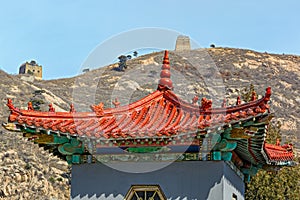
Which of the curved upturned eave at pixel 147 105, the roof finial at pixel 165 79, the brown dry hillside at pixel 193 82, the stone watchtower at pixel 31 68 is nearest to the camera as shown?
the curved upturned eave at pixel 147 105

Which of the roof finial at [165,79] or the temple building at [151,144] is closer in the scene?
the temple building at [151,144]

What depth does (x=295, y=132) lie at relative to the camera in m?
57.4

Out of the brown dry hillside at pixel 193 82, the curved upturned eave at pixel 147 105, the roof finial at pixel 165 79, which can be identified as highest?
the brown dry hillside at pixel 193 82

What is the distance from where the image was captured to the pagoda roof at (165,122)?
9.99 m

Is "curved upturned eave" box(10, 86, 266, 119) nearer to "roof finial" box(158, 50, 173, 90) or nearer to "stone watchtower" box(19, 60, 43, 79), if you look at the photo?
"roof finial" box(158, 50, 173, 90)

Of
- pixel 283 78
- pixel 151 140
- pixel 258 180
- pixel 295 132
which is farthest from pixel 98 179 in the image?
pixel 283 78

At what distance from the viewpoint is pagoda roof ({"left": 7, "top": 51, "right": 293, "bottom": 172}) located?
999 cm

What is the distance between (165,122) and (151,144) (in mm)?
571

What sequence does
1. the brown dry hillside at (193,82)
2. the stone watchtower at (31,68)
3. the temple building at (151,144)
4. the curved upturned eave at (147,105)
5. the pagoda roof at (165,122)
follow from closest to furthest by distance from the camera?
the pagoda roof at (165,122) < the curved upturned eave at (147,105) < the temple building at (151,144) < the brown dry hillside at (193,82) < the stone watchtower at (31,68)

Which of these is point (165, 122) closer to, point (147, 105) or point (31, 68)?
point (147, 105)

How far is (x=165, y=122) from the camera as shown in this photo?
1127 centimetres

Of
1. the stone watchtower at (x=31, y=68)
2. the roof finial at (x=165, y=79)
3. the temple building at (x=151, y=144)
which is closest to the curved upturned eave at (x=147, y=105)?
the temple building at (x=151, y=144)

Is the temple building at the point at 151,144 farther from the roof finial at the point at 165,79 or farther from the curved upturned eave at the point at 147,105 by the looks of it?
the roof finial at the point at 165,79

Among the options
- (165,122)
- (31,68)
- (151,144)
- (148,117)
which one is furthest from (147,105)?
(31,68)
